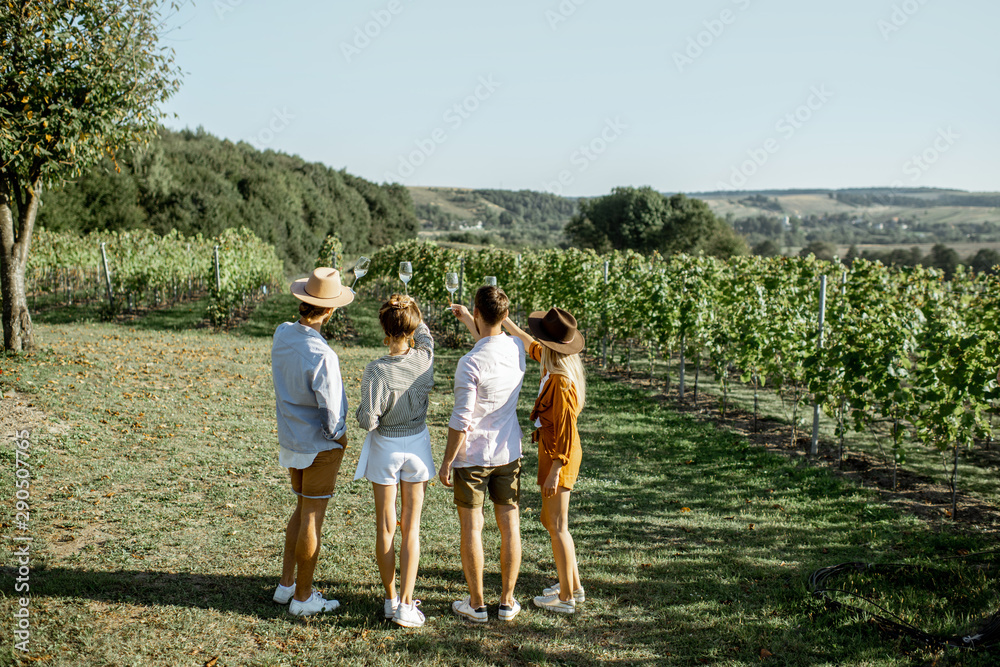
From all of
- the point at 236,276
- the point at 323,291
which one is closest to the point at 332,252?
the point at 236,276

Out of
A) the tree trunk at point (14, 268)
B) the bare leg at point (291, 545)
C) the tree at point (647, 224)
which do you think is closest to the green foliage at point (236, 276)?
the tree trunk at point (14, 268)

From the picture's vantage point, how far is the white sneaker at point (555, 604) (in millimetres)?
3789

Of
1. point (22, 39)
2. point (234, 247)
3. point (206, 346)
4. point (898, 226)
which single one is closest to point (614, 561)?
point (22, 39)

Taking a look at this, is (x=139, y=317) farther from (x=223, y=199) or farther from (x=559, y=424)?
(x=223, y=199)

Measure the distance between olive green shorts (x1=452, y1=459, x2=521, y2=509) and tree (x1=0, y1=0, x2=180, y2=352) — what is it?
7654 mm

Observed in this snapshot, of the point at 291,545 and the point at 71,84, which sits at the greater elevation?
the point at 71,84

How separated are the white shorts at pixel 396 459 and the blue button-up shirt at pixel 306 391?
203 millimetres

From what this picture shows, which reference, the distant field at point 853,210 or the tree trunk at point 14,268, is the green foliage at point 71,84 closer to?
the tree trunk at point 14,268

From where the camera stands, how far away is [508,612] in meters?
3.63

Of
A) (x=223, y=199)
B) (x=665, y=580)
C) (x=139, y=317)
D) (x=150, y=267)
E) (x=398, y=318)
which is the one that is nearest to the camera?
(x=398, y=318)

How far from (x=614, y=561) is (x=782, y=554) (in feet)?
4.26

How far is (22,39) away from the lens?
8.04 meters

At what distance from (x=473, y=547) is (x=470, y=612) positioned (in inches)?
17.1

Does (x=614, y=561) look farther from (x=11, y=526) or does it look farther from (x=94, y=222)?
(x=94, y=222)
